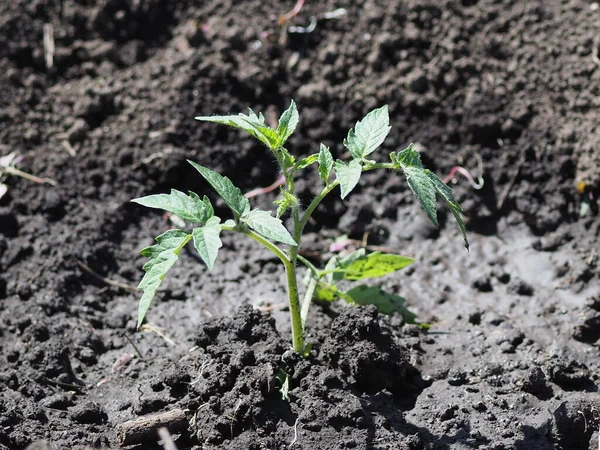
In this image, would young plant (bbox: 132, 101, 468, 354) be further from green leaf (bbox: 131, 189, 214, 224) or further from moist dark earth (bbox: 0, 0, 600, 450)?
moist dark earth (bbox: 0, 0, 600, 450)

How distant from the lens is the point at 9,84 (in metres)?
4.55

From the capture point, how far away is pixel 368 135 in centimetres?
271

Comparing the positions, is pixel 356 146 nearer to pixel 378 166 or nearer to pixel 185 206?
pixel 378 166

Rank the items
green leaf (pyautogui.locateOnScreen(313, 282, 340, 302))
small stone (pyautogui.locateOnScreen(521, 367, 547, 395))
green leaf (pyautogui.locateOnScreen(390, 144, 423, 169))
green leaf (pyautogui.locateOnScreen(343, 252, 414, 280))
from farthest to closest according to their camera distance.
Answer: green leaf (pyautogui.locateOnScreen(313, 282, 340, 302)) → green leaf (pyautogui.locateOnScreen(343, 252, 414, 280)) → small stone (pyautogui.locateOnScreen(521, 367, 547, 395)) → green leaf (pyautogui.locateOnScreen(390, 144, 423, 169))

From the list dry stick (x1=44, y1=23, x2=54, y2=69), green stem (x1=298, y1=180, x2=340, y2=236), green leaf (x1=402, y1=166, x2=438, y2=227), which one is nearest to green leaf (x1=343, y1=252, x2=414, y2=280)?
green stem (x1=298, y1=180, x2=340, y2=236)

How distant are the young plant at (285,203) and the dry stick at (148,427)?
412 millimetres

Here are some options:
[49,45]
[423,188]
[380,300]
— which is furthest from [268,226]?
[49,45]

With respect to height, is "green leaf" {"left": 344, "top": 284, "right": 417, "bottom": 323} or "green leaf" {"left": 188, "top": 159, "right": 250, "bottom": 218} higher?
"green leaf" {"left": 188, "top": 159, "right": 250, "bottom": 218}

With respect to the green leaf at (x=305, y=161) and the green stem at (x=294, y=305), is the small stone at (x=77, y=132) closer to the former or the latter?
the green stem at (x=294, y=305)

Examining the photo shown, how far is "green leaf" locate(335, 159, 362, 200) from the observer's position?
242 cm

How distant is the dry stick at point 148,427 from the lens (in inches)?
104

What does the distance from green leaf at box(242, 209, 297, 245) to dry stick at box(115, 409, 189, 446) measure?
761 mm

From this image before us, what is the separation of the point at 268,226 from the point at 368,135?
21.3 inches

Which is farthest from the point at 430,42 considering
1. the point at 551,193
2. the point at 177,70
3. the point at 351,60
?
the point at 177,70
